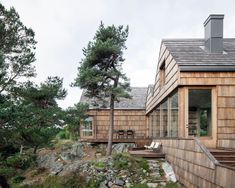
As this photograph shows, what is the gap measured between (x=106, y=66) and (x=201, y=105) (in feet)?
23.0

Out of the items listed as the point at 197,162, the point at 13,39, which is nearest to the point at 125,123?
the point at 13,39

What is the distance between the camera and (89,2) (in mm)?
13914

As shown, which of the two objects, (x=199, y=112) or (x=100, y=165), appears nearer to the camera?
(x=199, y=112)

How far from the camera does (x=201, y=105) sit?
10805 millimetres

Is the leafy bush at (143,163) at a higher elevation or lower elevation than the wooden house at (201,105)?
lower

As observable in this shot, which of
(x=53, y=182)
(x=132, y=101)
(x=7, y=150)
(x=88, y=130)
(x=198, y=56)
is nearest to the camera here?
(x=198, y=56)

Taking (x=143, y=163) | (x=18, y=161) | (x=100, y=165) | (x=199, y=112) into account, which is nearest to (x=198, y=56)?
(x=199, y=112)

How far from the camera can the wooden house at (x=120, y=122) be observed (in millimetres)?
21688

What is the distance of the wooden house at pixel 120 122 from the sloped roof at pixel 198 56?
980 centimetres

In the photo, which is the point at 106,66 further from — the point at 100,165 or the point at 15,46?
the point at 100,165

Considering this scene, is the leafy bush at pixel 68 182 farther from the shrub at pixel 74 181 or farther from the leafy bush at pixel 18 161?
the leafy bush at pixel 18 161

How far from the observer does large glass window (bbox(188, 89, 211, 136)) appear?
10055mm

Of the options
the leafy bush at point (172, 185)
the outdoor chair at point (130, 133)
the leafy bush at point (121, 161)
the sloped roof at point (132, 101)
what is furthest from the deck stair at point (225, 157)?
the outdoor chair at point (130, 133)

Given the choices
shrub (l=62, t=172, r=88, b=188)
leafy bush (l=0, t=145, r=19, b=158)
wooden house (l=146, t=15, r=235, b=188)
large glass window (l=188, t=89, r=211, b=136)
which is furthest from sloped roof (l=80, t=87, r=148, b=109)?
large glass window (l=188, t=89, r=211, b=136)
